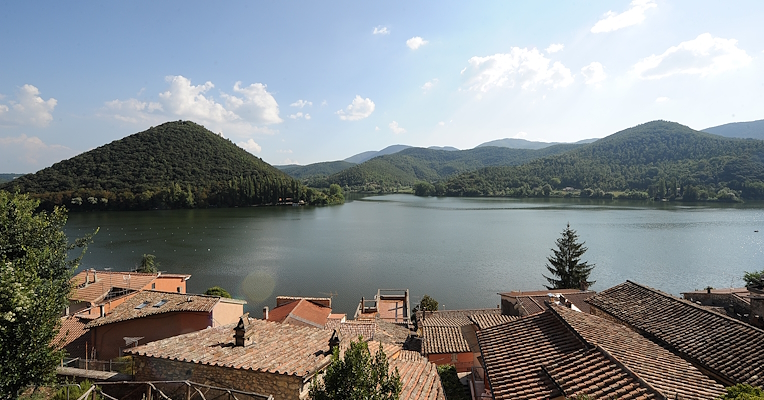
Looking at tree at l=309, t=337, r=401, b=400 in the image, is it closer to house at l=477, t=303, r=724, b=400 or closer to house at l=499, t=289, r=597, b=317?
house at l=477, t=303, r=724, b=400

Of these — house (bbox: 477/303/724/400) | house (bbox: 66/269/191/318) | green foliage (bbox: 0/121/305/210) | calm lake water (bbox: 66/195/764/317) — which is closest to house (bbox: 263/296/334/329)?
calm lake water (bbox: 66/195/764/317)

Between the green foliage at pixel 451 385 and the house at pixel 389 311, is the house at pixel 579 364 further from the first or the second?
the house at pixel 389 311

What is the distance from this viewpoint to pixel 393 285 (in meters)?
27.8

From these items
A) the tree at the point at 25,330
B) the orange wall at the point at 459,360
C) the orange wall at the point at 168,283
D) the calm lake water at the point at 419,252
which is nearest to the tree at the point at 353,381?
the tree at the point at 25,330

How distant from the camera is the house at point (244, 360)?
5.55m

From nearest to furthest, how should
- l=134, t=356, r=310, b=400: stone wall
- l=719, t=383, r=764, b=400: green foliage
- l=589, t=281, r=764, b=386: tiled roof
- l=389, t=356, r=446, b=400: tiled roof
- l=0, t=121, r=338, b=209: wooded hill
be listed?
l=719, t=383, r=764, b=400: green foliage
l=134, t=356, r=310, b=400: stone wall
l=589, t=281, r=764, b=386: tiled roof
l=389, t=356, r=446, b=400: tiled roof
l=0, t=121, r=338, b=209: wooded hill

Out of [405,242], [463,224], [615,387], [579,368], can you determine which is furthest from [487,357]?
[463,224]

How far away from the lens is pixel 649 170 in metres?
121

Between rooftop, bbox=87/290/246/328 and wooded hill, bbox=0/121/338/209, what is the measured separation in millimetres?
72843

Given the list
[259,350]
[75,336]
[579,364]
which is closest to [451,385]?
[579,364]

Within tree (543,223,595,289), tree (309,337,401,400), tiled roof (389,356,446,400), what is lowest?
tree (543,223,595,289)

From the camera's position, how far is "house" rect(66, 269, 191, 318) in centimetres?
1477

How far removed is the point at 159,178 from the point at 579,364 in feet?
328

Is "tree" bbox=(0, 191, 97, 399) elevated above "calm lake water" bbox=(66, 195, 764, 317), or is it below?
above
